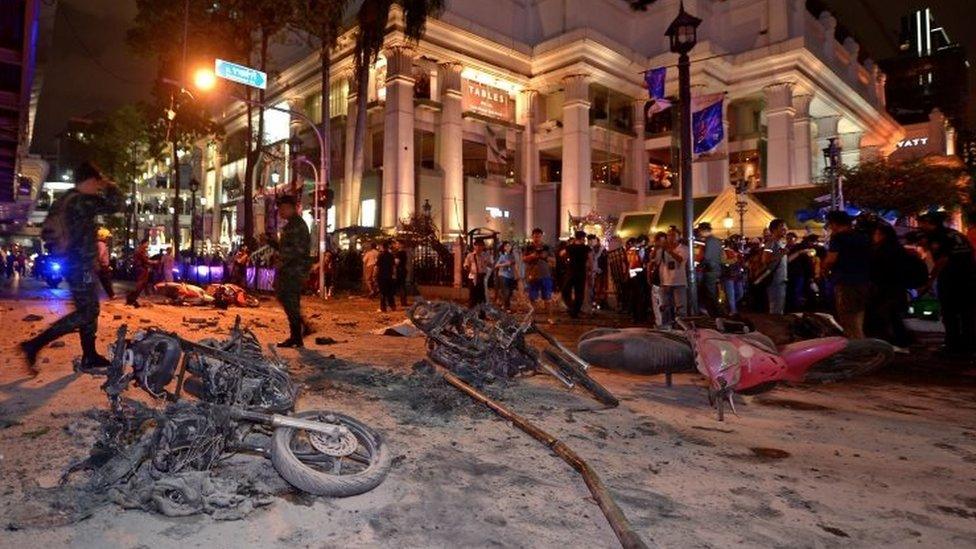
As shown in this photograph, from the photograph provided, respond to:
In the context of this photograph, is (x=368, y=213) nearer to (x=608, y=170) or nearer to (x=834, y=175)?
(x=608, y=170)

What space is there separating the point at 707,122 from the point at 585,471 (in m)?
20.0

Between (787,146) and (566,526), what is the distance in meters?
35.6

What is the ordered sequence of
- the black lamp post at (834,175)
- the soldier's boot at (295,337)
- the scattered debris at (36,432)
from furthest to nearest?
1. the black lamp post at (834,175)
2. the soldier's boot at (295,337)
3. the scattered debris at (36,432)

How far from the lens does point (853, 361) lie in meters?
5.53

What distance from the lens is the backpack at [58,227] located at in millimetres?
5348

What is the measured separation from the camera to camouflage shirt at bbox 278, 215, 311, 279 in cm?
723

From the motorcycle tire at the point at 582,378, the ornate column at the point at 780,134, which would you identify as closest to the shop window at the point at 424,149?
the ornate column at the point at 780,134

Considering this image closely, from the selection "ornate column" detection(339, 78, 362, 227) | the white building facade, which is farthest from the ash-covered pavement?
"ornate column" detection(339, 78, 362, 227)

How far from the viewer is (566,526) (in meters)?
2.68

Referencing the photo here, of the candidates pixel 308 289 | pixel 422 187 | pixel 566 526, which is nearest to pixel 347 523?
pixel 566 526

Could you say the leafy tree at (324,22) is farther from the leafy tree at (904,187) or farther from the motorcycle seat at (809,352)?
the leafy tree at (904,187)

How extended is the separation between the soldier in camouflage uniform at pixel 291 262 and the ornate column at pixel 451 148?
2236 cm

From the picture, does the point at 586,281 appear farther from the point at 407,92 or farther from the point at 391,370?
the point at 407,92

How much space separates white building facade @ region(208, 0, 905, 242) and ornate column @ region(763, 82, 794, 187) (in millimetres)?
77
